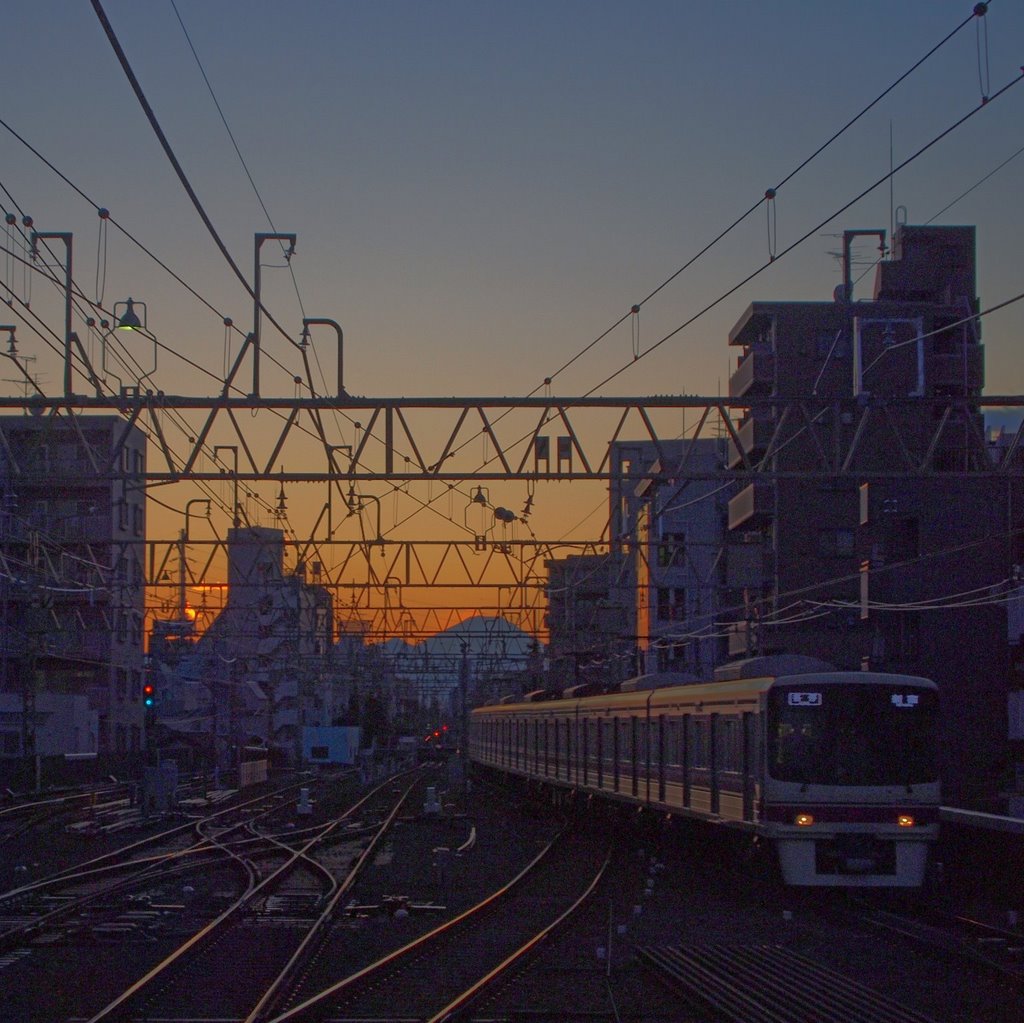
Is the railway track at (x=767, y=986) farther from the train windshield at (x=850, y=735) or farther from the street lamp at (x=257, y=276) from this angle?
the street lamp at (x=257, y=276)

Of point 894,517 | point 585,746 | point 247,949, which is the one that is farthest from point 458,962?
point 894,517

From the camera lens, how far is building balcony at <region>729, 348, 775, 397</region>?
41500 mm

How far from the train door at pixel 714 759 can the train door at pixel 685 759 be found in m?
0.99

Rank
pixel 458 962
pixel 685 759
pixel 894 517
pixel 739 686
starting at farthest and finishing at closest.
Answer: pixel 894 517 < pixel 685 759 < pixel 739 686 < pixel 458 962

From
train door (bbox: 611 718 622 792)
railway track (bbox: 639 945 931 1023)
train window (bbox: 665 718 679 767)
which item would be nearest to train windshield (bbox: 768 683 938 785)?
train window (bbox: 665 718 679 767)

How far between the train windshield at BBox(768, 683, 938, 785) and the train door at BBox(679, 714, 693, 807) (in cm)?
336

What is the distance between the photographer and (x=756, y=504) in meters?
41.6

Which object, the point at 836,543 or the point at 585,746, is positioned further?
the point at 836,543

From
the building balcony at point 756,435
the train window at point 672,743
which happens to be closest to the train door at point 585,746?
the train window at point 672,743

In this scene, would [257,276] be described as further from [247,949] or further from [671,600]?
[671,600]

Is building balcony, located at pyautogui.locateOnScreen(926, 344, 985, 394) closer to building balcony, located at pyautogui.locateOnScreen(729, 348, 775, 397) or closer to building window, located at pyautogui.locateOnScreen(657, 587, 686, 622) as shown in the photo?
building balcony, located at pyautogui.locateOnScreen(729, 348, 775, 397)

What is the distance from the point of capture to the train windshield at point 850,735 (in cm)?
1509

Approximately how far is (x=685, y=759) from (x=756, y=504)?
23.5 metres

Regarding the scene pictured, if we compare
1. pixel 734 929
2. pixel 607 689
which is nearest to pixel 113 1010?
pixel 734 929
